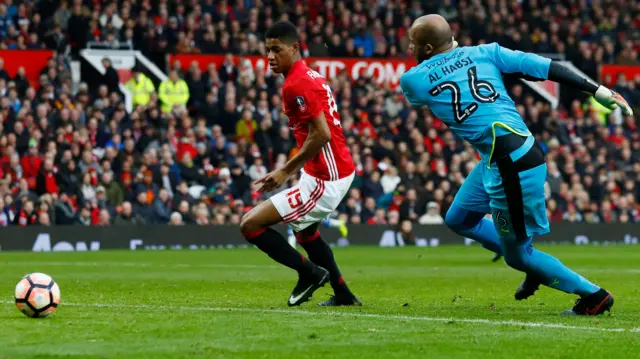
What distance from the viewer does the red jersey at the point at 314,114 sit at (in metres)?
Answer: 9.26

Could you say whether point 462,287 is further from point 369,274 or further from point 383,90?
point 383,90

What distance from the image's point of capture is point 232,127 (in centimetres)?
2672

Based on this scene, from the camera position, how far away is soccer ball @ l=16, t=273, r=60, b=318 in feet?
28.0

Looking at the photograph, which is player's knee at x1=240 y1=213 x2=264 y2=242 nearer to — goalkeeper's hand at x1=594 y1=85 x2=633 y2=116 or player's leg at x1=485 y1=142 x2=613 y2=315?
player's leg at x1=485 y1=142 x2=613 y2=315

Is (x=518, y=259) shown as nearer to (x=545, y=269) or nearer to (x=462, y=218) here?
(x=545, y=269)

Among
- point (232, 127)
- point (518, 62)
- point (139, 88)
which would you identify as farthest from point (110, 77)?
point (518, 62)

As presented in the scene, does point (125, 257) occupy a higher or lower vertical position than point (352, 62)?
lower

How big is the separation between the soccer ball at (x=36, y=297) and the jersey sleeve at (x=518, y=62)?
11.8 feet

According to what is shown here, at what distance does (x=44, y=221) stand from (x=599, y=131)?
1508 cm

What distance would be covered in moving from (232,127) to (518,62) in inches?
720

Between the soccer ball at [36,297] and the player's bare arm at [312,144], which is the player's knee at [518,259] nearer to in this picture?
the player's bare arm at [312,144]

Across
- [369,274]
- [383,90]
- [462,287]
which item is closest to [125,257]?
[369,274]

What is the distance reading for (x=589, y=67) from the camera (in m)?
32.7

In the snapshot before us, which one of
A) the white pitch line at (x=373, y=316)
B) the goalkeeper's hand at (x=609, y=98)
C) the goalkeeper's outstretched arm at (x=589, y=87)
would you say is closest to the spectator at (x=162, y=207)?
the white pitch line at (x=373, y=316)
